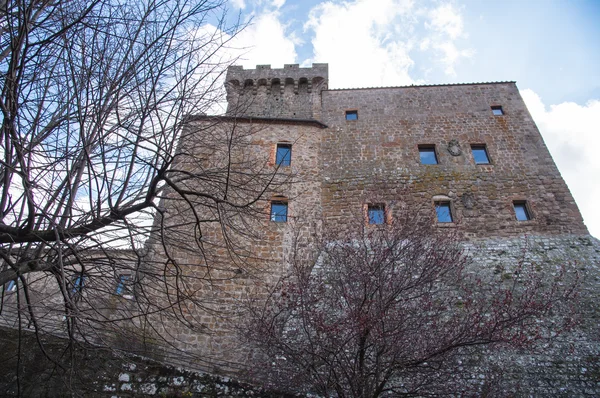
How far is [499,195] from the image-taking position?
11.2 metres

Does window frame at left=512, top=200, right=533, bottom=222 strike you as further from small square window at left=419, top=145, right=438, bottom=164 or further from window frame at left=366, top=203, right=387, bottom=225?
window frame at left=366, top=203, right=387, bottom=225

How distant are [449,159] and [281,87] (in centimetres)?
765

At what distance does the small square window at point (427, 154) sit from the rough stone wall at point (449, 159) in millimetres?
182

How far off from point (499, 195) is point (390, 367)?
8.76m

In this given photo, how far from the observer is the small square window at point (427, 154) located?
484 inches

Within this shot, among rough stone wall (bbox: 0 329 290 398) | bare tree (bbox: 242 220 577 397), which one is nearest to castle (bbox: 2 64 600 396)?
bare tree (bbox: 242 220 577 397)

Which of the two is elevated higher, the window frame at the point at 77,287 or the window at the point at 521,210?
the window at the point at 521,210

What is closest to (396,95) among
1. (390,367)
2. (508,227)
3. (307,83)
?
(307,83)

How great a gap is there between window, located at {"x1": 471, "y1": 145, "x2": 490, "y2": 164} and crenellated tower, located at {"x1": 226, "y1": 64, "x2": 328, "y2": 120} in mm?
6116

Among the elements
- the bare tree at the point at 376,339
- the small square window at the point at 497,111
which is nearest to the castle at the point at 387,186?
the small square window at the point at 497,111

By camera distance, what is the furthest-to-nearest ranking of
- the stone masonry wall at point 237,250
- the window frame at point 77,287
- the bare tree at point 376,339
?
the stone masonry wall at point 237,250, the bare tree at point 376,339, the window frame at point 77,287

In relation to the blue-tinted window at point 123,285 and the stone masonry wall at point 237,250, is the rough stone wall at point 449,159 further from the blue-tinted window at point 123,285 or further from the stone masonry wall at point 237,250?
the blue-tinted window at point 123,285

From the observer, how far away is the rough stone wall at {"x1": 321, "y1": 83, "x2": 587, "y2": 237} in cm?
1088

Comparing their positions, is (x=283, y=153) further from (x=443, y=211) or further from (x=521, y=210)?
(x=521, y=210)
